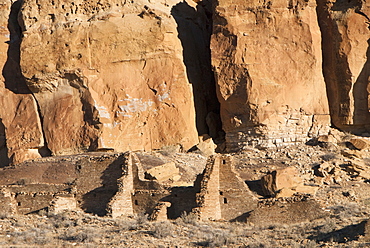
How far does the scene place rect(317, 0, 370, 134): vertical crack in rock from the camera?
35.1 metres

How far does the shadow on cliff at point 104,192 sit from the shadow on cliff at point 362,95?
10644 mm

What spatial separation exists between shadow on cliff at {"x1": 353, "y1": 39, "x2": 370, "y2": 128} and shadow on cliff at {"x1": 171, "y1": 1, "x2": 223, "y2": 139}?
641 centimetres

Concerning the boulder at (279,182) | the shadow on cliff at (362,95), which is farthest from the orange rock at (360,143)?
the boulder at (279,182)

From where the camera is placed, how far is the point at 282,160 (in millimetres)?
33031

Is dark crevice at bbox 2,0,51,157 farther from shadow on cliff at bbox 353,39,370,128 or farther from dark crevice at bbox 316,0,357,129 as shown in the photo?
shadow on cliff at bbox 353,39,370,128

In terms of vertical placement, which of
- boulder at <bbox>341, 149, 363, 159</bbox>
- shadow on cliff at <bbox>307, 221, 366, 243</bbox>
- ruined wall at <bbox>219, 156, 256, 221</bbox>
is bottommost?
shadow on cliff at <bbox>307, 221, 366, 243</bbox>

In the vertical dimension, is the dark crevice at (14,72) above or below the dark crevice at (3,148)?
above

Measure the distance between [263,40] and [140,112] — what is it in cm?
610

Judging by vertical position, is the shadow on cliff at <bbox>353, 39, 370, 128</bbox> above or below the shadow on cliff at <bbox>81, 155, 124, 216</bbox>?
above

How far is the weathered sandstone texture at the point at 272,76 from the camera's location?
34.9 m

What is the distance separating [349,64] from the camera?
35.1m

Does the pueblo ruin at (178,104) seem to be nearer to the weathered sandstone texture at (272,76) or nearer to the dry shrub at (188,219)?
the weathered sandstone texture at (272,76)

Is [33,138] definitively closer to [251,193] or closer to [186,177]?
[186,177]

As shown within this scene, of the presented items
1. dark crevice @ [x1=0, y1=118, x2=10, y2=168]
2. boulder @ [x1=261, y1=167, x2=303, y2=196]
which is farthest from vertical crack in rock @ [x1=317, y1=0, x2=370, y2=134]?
dark crevice @ [x1=0, y1=118, x2=10, y2=168]
